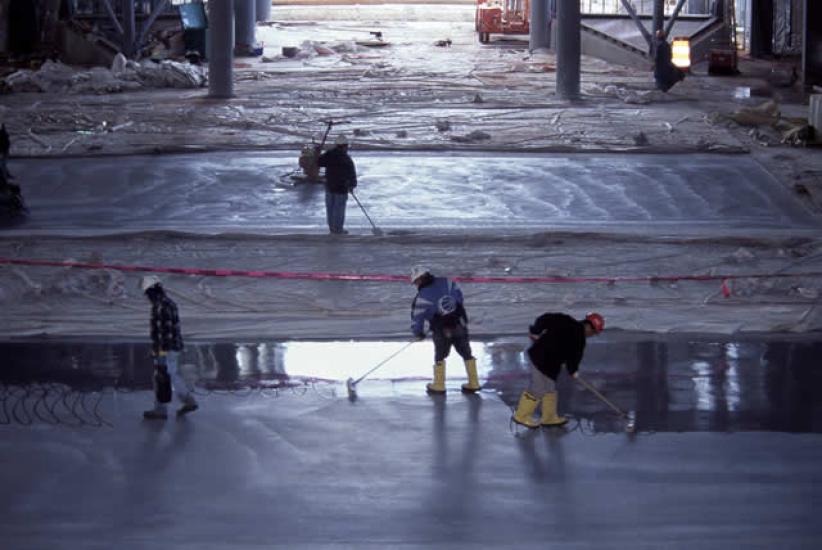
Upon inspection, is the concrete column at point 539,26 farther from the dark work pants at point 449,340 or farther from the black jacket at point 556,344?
the black jacket at point 556,344

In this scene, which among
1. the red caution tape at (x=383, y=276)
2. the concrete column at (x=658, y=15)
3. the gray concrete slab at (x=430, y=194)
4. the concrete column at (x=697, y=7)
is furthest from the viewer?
the concrete column at (x=697, y=7)

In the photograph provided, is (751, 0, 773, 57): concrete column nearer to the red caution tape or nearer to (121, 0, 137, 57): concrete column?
(121, 0, 137, 57): concrete column

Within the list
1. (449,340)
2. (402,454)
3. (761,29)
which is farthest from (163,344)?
(761,29)

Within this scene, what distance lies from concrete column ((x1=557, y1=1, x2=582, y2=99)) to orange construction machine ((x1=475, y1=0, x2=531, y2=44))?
16.7 metres

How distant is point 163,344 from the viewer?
13922 mm

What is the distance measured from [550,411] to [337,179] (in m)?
9.02

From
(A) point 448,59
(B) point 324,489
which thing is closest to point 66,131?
(A) point 448,59

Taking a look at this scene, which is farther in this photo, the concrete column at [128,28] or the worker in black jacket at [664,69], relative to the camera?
the concrete column at [128,28]

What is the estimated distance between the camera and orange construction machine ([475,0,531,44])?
177ft

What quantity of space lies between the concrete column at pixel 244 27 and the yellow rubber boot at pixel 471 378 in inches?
1419

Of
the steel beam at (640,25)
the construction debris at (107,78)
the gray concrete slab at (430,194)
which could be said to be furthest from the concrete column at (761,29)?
the gray concrete slab at (430,194)

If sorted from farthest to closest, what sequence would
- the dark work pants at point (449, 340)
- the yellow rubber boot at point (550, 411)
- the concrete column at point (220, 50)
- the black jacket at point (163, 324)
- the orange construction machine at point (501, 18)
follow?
1. the orange construction machine at point (501, 18)
2. the concrete column at point (220, 50)
3. the dark work pants at point (449, 340)
4. the yellow rubber boot at point (550, 411)
5. the black jacket at point (163, 324)

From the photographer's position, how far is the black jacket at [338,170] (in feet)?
72.6

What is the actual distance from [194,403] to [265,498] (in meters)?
2.55
